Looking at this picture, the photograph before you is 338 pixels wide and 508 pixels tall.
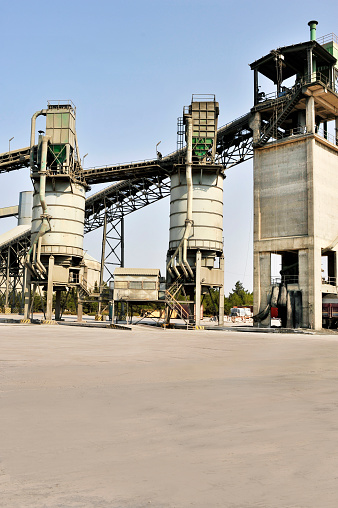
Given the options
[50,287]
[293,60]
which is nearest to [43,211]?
Result: [50,287]

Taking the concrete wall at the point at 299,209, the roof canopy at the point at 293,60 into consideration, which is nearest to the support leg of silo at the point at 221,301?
the concrete wall at the point at 299,209

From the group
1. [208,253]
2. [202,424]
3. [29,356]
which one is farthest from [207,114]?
[202,424]

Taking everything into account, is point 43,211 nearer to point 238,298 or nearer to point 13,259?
point 13,259

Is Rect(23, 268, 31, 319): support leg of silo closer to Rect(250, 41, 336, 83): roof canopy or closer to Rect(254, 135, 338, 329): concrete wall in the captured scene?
Rect(254, 135, 338, 329): concrete wall

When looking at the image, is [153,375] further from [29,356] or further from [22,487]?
[22,487]

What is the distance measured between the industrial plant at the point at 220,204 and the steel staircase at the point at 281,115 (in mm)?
117

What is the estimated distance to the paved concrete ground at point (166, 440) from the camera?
13.2ft

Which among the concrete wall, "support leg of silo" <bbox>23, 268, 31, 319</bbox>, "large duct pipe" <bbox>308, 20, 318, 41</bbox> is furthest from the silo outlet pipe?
"large duct pipe" <bbox>308, 20, 318, 41</bbox>

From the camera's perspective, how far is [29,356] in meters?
15.0

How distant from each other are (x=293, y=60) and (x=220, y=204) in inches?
669

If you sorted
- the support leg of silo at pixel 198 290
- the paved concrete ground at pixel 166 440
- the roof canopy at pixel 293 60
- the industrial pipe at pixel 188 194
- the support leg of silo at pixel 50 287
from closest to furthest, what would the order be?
1. the paved concrete ground at pixel 166 440
2. the support leg of silo at pixel 198 290
3. the industrial pipe at pixel 188 194
4. the support leg of silo at pixel 50 287
5. the roof canopy at pixel 293 60

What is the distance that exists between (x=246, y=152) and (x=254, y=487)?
4568 cm

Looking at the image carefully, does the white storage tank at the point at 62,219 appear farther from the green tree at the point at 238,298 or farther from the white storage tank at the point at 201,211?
the green tree at the point at 238,298

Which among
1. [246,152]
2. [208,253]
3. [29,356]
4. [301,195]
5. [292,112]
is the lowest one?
[29,356]
